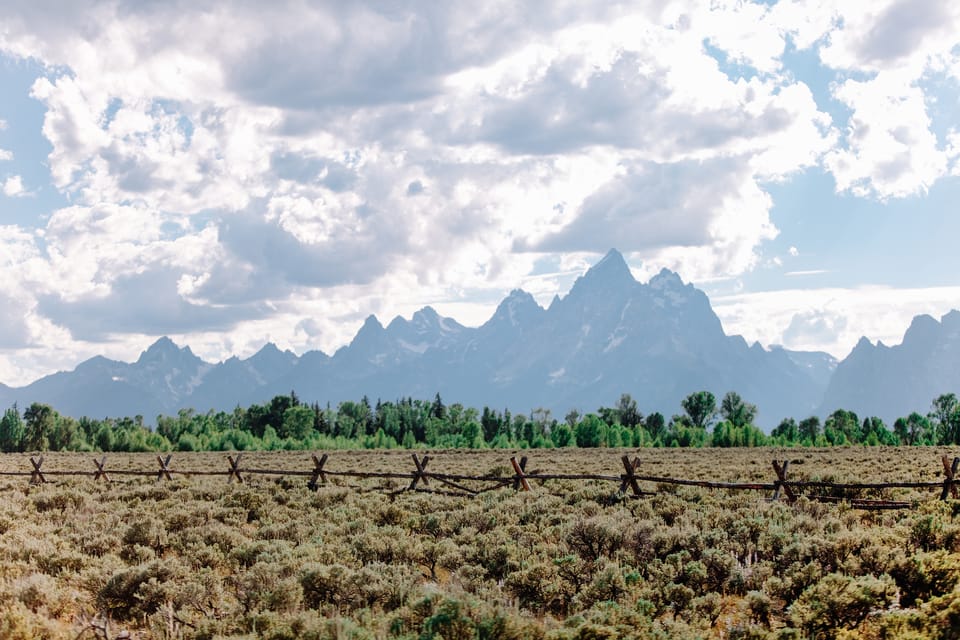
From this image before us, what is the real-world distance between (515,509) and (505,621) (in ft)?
30.3

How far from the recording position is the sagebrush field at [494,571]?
8008 millimetres

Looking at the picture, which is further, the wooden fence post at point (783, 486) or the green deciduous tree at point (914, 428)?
the green deciduous tree at point (914, 428)

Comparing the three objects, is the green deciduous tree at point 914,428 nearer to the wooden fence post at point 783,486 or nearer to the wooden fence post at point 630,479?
the wooden fence post at point 783,486

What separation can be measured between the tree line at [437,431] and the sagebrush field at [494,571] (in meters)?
86.7

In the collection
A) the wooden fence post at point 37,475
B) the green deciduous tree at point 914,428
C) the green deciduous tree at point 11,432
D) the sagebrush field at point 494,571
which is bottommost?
the green deciduous tree at point 914,428

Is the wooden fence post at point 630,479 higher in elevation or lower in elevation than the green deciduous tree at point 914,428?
higher

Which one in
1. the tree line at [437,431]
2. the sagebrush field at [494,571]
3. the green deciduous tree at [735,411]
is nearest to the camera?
the sagebrush field at [494,571]

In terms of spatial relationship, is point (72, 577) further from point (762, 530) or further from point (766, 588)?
point (762, 530)

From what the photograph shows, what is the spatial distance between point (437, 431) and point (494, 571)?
366 feet

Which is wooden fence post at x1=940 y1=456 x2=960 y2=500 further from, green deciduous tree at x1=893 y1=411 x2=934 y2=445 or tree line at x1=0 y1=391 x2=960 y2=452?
green deciduous tree at x1=893 y1=411 x2=934 y2=445

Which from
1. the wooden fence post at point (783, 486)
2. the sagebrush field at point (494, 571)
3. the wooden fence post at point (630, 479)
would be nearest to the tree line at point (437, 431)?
the wooden fence post at point (630, 479)

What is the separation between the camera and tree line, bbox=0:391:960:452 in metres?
101

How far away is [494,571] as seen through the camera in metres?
11.5

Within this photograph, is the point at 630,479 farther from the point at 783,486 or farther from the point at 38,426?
the point at 38,426
